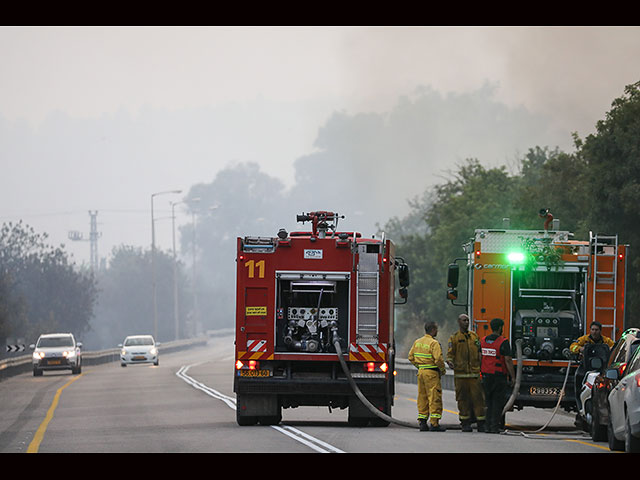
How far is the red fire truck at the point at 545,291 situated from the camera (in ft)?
72.2

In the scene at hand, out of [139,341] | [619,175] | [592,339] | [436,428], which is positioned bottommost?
[139,341]

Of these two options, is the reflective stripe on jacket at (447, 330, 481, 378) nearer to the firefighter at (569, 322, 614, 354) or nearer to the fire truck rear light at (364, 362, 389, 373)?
the fire truck rear light at (364, 362, 389, 373)

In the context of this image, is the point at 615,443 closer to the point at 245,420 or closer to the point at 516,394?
the point at 516,394

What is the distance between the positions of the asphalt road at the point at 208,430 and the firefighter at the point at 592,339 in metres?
1.34

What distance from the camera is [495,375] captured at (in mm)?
20656

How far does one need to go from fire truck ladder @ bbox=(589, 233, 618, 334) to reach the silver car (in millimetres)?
4897

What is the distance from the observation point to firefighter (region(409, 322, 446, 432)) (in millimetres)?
20234

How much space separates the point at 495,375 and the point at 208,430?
14.6 ft

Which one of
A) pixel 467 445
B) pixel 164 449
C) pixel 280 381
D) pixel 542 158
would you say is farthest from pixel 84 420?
pixel 542 158

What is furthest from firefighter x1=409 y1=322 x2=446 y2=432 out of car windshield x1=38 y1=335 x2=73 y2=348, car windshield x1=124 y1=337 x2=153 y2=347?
car windshield x1=124 y1=337 x2=153 y2=347

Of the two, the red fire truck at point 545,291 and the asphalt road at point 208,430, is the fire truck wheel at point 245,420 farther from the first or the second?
the red fire truck at point 545,291

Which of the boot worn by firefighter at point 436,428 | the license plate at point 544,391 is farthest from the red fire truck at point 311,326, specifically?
the license plate at point 544,391

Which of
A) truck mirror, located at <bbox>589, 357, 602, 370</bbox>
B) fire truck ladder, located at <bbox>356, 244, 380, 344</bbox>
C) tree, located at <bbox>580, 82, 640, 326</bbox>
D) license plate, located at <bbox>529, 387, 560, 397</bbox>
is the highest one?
tree, located at <bbox>580, 82, 640, 326</bbox>

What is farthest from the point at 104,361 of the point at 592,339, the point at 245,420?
the point at 592,339
